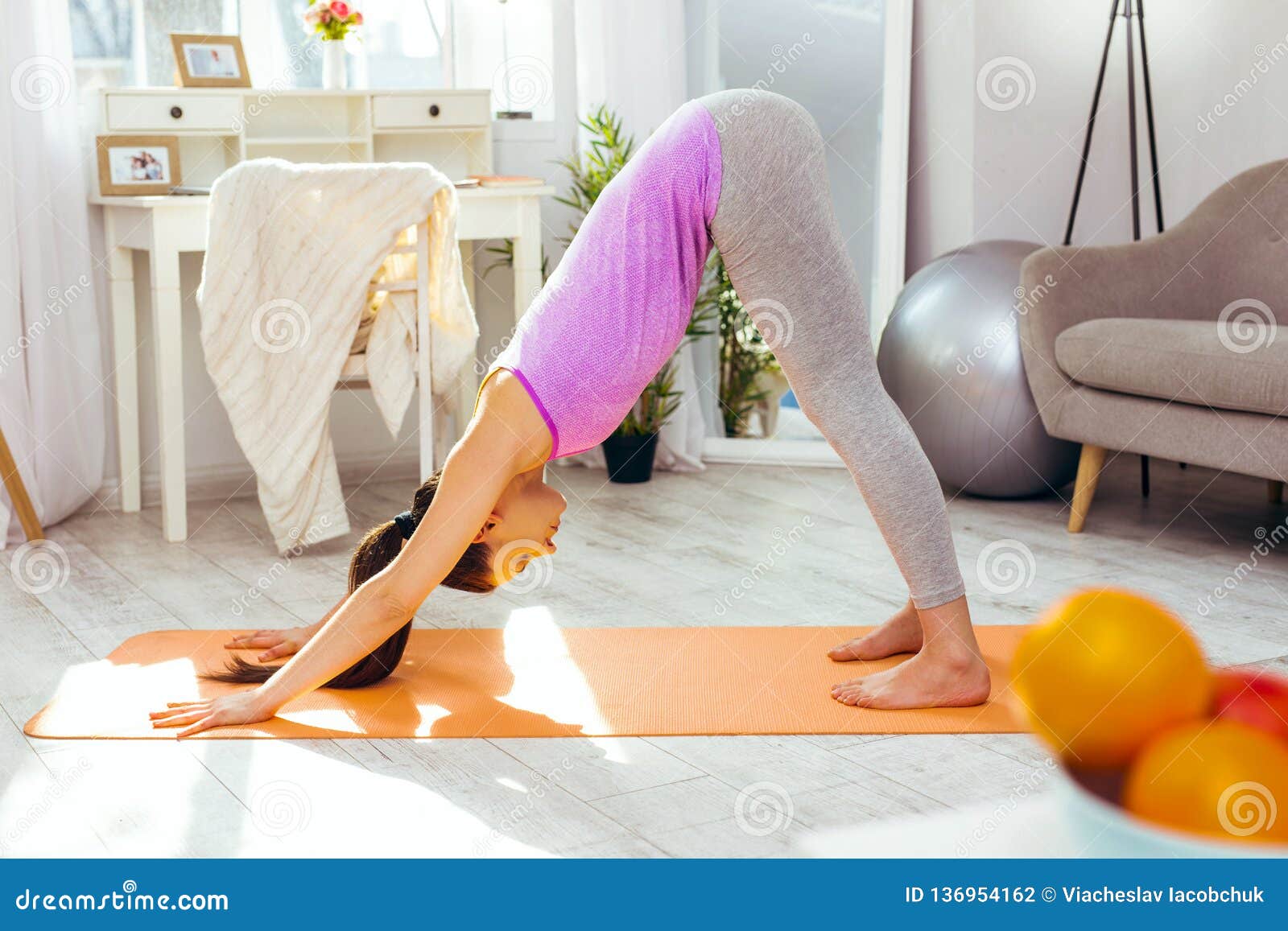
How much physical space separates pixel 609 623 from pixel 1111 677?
1561 millimetres

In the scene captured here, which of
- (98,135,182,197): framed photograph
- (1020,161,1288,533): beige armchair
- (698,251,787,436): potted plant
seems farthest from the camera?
(698,251,787,436): potted plant

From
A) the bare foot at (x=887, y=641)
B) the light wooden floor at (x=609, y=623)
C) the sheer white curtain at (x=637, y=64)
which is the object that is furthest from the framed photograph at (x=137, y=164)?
the bare foot at (x=887, y=641)

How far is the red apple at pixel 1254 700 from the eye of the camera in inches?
32.9

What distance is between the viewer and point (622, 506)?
3.41 m

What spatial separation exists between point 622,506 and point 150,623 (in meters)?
1.31

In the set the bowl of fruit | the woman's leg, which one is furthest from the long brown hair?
the bowl of fruit

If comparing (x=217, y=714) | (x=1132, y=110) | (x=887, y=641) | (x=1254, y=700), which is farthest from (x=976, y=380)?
(x=1254, y=700)

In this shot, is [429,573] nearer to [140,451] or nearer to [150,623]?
[150,623]

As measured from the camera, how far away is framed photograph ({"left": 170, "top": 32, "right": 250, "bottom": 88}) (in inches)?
132

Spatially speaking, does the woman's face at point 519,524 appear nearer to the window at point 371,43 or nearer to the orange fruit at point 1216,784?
the orange fruit at point 1216,784

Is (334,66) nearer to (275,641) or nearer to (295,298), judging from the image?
(295,298)

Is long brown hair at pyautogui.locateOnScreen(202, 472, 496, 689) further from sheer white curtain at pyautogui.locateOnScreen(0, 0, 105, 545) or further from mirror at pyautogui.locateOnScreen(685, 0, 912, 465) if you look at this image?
mirror at pyautogui.locateOnScreen(685, 0, 912, 465)

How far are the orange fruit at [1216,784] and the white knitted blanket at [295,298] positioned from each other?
2.33m

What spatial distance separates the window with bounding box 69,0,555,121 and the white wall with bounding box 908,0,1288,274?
111 centimetres
